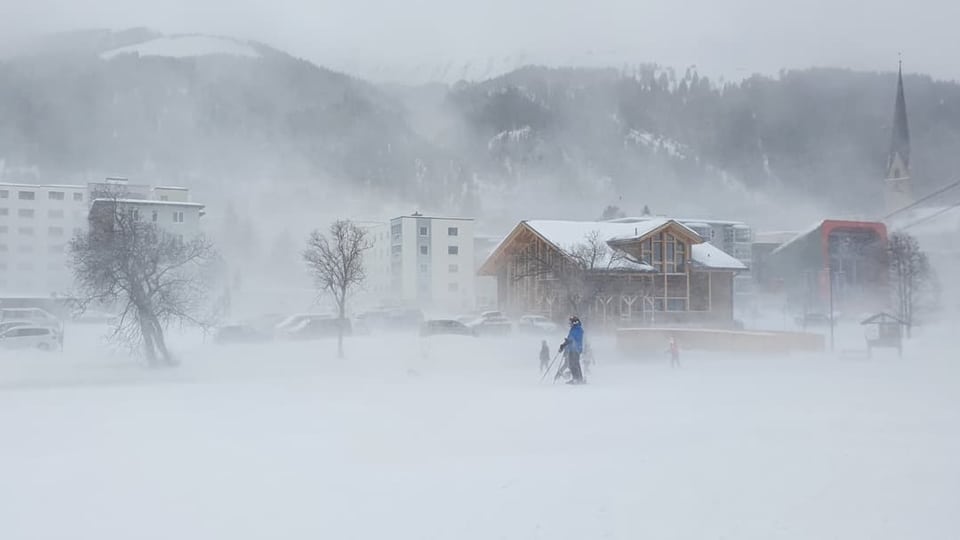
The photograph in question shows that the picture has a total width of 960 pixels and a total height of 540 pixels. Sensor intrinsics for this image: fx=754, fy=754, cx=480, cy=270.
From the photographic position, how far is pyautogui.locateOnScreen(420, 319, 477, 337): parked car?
3003cm

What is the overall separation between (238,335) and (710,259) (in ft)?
68.1

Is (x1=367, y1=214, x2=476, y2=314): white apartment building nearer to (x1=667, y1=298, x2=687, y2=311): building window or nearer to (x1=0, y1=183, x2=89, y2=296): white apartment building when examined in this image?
(x1=667, y1=298, x2=687, y2=311): building window

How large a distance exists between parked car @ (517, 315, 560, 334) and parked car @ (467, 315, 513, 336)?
2.45 ft

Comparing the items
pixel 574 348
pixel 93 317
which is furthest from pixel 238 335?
pixel 574 348

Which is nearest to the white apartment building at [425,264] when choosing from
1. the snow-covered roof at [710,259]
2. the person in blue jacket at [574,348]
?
the snow-covered roof at [710,259]

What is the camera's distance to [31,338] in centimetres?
2700

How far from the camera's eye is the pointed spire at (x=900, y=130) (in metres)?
45.2

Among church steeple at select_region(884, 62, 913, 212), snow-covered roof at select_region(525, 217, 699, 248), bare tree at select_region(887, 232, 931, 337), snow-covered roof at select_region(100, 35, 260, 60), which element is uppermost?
snow-covered roof at select_region(100, 35, 260, 60)

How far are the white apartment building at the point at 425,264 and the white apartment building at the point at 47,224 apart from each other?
39.7 feet

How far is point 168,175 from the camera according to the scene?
61344mm

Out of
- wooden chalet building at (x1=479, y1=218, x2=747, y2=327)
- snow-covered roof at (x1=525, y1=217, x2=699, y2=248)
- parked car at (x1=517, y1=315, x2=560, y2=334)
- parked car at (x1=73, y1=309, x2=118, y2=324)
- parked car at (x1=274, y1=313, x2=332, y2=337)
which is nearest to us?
parked car at (x1=517, y1=315, x2=560, y2=334)

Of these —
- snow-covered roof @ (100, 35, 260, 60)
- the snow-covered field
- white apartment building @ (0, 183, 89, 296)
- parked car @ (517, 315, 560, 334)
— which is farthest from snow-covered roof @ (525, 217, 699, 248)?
snow-covered roof @ (100, 35, 260, 60)

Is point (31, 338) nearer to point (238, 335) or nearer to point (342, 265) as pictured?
point (238, 335)

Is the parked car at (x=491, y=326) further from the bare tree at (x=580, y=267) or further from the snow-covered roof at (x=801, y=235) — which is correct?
the snow-covered roof at (x=801, y=235)
